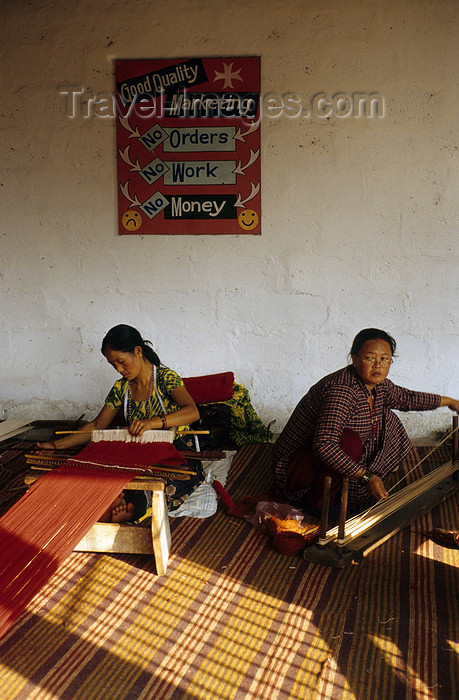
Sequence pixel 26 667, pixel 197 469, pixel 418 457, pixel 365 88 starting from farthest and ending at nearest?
1. pixel 365 88
2. pixel 418 457
3. pixel 197 469
4. pixel 26 667

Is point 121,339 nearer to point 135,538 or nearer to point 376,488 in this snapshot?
point 135,538

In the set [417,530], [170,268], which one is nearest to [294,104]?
[170,268]

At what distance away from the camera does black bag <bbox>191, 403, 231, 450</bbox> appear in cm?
405

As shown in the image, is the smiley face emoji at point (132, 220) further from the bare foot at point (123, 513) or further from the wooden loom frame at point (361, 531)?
the wooden loom frame at point (361, 531)

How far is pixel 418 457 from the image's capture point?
12.9 feet

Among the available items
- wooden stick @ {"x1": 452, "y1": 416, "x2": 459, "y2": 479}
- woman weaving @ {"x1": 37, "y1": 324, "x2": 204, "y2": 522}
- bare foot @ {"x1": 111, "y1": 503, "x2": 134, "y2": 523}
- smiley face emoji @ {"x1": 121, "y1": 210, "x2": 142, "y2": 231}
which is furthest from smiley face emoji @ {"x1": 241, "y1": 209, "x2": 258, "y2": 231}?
bare foot @ {"x1": 111, "y1": 503, "x2": 134, "y2": 523}

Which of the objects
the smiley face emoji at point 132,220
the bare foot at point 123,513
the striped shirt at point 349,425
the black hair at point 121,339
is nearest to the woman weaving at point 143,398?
the black hair at point 121,339

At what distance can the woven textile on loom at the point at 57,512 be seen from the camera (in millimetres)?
1979

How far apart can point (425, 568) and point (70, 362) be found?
9.47 ft

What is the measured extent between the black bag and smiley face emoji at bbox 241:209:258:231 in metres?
1.21

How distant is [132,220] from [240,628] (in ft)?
9.68

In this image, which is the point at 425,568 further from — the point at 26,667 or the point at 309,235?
the point at 309,235

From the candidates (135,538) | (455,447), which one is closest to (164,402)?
(135,538)

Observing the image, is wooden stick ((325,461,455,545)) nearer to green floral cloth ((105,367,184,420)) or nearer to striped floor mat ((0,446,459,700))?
striped floor mat ((0,446,459,700))
